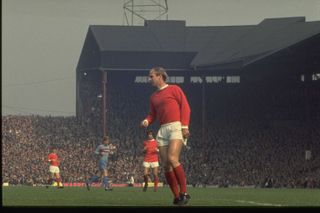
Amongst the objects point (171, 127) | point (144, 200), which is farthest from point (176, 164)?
point (144, 200)

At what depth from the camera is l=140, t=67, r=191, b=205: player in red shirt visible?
12773 millimetres

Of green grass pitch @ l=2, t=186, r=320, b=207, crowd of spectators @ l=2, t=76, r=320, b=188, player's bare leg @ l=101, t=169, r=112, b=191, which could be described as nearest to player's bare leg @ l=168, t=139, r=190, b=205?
green grass pitch @ l=2, t=186, r=320, b=207

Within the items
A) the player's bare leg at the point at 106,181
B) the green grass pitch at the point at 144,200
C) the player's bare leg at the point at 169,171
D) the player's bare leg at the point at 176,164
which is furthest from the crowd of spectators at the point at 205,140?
the player's bare leg at the point at 176,164

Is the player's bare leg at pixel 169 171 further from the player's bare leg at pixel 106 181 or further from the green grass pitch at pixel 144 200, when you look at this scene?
the player's bare leg at pixel 106 181

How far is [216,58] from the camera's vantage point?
56750mm

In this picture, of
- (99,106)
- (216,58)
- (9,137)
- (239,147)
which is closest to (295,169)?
(239,147)

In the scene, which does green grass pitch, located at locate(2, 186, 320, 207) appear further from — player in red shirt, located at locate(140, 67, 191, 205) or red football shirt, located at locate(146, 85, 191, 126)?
red football shirt, located at locate(146, 85, 191, 126)

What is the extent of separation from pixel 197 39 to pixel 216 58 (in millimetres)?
3371

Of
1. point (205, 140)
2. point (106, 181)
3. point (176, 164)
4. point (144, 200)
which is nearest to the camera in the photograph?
point (176, 164)

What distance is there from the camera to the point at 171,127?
12859 mm

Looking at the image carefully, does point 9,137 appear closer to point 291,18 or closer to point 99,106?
point 99,106

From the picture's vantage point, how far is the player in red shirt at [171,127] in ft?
41.9

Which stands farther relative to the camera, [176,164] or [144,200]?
[144,200]

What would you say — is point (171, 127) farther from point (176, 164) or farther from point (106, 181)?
point (106, 181)
